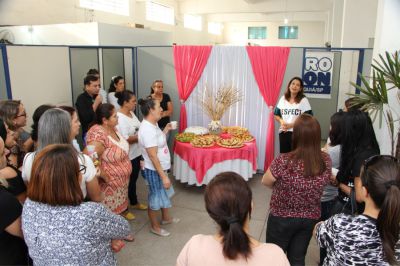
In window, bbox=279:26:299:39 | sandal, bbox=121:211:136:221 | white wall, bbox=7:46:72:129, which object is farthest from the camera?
window, bbox=279:26:299:39

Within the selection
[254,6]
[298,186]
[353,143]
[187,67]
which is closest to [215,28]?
[254,6]

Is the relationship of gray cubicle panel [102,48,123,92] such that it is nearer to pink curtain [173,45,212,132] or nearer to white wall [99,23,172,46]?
white wall [99,23,172,46]

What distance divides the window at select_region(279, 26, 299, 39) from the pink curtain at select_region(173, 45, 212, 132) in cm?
1366

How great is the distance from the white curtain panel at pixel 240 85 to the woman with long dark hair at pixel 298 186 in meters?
2.83

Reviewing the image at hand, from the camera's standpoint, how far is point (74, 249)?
139 centimetres

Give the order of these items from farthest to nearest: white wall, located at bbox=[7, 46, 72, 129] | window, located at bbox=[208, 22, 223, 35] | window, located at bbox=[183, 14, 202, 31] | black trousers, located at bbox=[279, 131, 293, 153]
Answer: window, located at bbox=[208, 22, 223, 35] → window, located at bbox=[183, 14, 202, 31] → black trousers, located at bbox=[279, 131, 293, 153] → white wall, located at bbox=[7, 46, 72, 129]

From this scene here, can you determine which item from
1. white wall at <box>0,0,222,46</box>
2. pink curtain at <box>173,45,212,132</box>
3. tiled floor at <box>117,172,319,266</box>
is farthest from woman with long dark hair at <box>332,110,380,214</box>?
white wall at <box>0,0,222,46</box>

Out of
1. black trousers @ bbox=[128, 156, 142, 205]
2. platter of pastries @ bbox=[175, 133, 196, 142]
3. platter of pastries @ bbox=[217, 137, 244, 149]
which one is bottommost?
black trousers @ bbox=[128, 156, 142, 205]

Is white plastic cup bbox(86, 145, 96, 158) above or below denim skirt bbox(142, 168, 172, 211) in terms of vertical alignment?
above

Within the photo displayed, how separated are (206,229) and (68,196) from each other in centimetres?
212

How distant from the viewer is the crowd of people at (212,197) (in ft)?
3.71

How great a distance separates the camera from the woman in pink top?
1.07 m

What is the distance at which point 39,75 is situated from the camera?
4.07 m

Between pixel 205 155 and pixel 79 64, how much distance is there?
2466 mm
